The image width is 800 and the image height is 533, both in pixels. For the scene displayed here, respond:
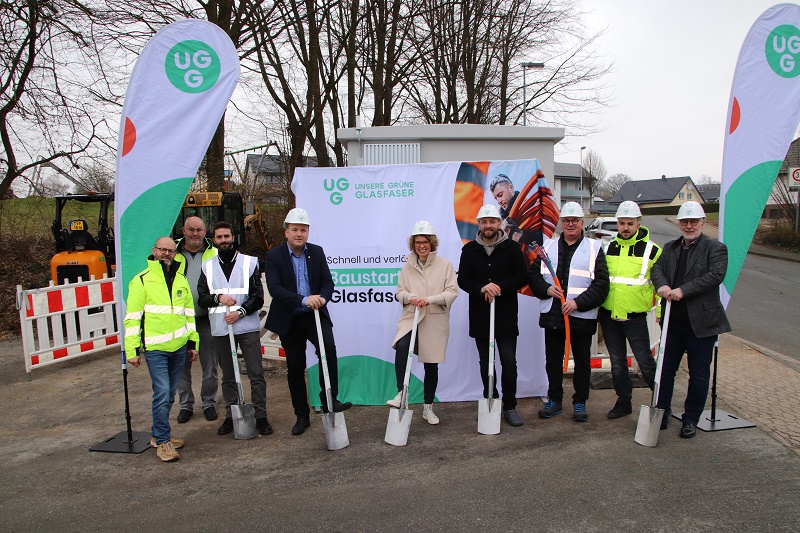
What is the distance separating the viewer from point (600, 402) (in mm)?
5445

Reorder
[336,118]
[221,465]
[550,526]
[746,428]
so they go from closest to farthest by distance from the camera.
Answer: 1. [550,526]
2. [221,465]
3. [746,428]
4. [336,118]

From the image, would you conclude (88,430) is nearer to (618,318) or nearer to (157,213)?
(157,213)

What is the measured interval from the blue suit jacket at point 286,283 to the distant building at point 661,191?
81.6 m

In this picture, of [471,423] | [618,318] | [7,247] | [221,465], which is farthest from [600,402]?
[7,247]

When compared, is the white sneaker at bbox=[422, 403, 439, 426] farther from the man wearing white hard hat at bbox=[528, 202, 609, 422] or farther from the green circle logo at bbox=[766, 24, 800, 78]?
the green circle logo at bbox=[766, 24, 800, 78]

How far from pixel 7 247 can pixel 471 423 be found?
42.2ft

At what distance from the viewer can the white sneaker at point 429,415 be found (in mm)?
4984

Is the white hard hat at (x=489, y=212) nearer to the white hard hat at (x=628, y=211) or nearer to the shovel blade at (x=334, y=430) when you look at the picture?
the white hard hat at (x=628, y=211)

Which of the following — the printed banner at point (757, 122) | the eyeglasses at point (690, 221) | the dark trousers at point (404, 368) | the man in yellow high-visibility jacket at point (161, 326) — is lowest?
the dark trousers at point (404, 368)

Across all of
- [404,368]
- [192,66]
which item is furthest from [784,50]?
[192,66]

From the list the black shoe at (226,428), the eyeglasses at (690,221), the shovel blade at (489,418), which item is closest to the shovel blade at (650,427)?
the shovel blade at (489,418)

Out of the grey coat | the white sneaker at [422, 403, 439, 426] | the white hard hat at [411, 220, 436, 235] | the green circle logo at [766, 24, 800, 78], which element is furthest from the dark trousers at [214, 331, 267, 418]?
the green circle logo at [766, 24, 800, 78]

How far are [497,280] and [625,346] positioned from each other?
1.33 meters

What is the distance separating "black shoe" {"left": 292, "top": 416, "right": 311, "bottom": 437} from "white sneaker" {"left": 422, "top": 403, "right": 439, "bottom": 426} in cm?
106
